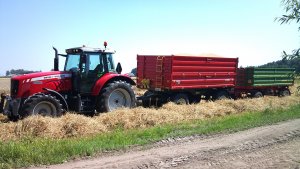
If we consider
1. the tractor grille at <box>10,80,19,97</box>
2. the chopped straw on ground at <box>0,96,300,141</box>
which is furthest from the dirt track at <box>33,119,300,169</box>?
the tractor grille at <box>10,80,19,97</box>

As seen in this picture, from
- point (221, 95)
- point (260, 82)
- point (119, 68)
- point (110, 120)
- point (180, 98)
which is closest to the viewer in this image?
point (110, 120)

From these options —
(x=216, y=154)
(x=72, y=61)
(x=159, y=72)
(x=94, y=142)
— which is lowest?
(x=216, y=154)

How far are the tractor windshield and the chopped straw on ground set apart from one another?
215 cm

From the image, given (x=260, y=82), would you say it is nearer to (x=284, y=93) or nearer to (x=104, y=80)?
(x=284, y=93)

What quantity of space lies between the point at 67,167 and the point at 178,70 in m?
9.37

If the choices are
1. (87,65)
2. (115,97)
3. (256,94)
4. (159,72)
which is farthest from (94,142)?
(256,94)

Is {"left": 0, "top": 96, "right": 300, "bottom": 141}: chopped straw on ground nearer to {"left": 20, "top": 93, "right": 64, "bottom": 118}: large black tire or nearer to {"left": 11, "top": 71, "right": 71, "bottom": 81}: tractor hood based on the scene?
{"left": 20, "top": 93, "right": 64, "bottom": 118}: large black tire

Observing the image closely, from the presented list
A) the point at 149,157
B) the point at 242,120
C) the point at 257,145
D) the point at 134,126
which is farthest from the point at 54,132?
the point at 242,120

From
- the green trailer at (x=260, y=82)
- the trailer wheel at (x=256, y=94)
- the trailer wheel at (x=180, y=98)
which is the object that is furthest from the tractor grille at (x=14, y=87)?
the trailer wheel at (x=256, y=94)

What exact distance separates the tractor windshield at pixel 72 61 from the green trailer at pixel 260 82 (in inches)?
403

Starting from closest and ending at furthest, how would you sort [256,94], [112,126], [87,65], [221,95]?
[112,126] → [87,65] → [221,95] → [256,94]

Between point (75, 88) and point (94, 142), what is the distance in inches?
165

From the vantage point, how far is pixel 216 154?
7.94 metres

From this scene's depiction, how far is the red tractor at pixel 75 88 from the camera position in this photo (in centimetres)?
1101
